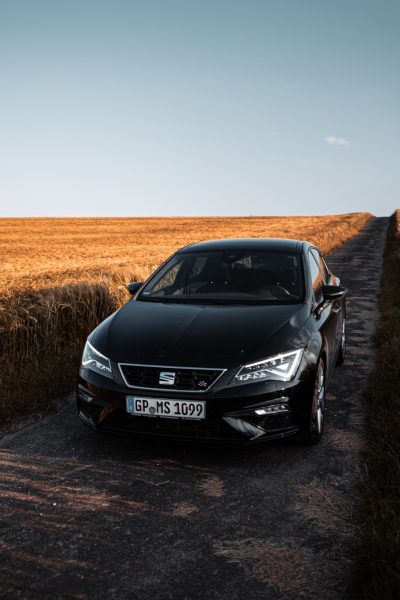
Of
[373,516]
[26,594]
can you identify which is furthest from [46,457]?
[373,516]

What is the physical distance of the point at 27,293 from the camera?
298 inches

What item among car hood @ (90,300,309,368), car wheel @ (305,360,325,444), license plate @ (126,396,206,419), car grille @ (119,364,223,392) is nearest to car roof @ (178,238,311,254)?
car hood @ (90,300,309,368)

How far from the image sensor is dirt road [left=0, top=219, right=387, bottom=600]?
2.62 meters

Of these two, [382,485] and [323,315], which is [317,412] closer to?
[382,485]

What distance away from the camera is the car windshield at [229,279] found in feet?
16.1

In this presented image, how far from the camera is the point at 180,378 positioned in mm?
3732

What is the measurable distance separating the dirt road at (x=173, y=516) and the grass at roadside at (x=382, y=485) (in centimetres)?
12

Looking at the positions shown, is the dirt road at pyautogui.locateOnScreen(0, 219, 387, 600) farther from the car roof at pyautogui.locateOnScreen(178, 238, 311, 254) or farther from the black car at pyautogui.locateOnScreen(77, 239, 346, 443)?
the car roof at pyautogui.locateOnScreen(178, 238, 311, 254)

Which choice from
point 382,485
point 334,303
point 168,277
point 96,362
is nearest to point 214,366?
point 96,362

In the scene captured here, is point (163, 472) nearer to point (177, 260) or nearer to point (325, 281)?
point (177, 260)

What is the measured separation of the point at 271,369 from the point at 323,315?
4.42 feet

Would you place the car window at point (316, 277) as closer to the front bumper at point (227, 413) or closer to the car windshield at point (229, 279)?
the car windshield at point (229, 279)

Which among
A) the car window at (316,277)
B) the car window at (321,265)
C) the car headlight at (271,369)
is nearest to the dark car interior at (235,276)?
the car window at (316,277)

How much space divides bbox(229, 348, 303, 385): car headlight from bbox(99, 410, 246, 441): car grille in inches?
12.3
